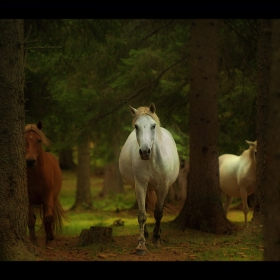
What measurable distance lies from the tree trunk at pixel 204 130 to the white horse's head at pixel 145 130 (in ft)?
9.25

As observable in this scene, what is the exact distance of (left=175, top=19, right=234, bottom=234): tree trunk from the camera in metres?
10.6

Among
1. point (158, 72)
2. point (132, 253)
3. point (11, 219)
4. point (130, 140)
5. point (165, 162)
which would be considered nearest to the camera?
point (11, 219)

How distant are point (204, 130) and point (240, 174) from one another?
103 inches

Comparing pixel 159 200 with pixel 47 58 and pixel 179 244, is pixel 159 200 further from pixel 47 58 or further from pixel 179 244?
pixel 47 58

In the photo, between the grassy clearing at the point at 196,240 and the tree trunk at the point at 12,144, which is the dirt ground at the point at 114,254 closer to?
the grassy clearing at the point at 196,240

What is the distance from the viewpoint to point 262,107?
8453 mm

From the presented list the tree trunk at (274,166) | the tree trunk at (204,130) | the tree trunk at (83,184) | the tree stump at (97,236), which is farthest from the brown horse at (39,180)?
the tree trunk at (83,184)

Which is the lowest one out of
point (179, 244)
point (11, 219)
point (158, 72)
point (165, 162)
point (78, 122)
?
point (179, 244)

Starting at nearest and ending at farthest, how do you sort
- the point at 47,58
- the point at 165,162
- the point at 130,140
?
the point at 165,162 → the point at 130,140 → the point at 47,58

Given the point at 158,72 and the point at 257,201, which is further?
the point at 158,72

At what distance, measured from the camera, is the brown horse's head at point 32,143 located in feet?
28.1

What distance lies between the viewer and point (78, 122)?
12.8 m
